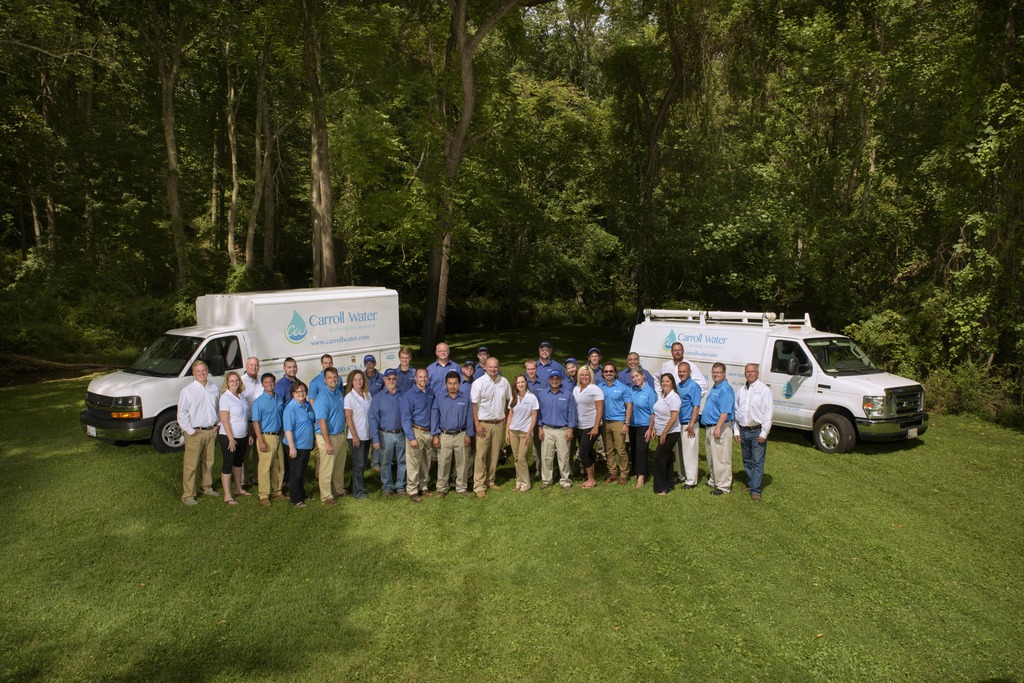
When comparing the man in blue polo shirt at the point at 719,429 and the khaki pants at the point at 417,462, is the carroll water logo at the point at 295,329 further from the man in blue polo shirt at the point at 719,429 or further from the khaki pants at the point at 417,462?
the man in blue polo shirt at the point at 719,429

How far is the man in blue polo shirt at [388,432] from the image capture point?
29.2 feet

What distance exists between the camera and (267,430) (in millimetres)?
8586

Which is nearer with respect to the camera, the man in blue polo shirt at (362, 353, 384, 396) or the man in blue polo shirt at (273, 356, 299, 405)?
the man in blue polo shirt at (273, 356, 299, 405)

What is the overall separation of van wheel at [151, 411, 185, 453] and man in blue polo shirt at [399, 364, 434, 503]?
444 cm

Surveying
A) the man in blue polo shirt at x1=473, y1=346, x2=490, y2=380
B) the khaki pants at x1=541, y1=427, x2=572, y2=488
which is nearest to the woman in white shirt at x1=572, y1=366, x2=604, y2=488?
the khaki pants at x1=541, y1=427, x2=572, y2=488

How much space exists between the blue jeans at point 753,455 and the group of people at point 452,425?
0.06 ft

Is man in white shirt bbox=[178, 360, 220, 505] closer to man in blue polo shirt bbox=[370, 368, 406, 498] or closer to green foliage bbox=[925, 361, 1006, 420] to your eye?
man in blue polo shirt bbox=[370, 368, 406, 498]

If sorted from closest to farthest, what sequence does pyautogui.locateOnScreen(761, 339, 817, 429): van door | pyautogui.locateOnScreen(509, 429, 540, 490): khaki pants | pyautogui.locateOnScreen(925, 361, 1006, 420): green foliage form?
pyautogui.locateOnScreen(509, 429, 540, 490): khaki pants < pyautogui.locateOnScreen(761, 339, 817, 429): van door < pyautogui.locateOnScreen(925, 361, 1006, 420): green foliage

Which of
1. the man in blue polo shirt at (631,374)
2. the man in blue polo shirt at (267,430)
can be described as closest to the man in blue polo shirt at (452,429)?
Answer: the man in blue polo shirt at (267,430)

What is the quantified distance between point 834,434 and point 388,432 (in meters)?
7.64

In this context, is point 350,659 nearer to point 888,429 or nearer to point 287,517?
point 287,517

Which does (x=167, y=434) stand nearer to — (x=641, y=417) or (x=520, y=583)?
(x=520, y=583)

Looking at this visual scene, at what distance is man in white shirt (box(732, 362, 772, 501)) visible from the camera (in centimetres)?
885

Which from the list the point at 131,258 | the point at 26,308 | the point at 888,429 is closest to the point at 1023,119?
the point at 888,429
